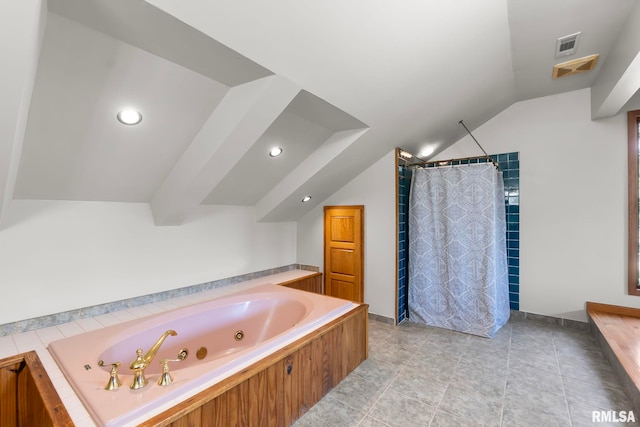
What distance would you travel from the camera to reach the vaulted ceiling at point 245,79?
1264 millimetres

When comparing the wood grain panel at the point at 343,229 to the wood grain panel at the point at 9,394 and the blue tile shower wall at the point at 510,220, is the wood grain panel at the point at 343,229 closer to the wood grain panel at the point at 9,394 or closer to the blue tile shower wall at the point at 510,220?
the blue tile shower wall at the point at 510,220

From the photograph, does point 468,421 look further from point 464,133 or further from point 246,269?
point 464,133

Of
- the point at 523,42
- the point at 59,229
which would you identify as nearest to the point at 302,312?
the point at 59,229

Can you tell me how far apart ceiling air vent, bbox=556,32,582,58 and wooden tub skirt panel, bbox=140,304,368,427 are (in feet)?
8.82

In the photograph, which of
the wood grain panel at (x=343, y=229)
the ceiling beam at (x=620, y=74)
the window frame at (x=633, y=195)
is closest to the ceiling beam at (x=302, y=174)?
the wood grain panel at (x=343, y=229)

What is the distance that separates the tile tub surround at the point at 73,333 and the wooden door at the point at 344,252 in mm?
1119

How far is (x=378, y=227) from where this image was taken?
343cm

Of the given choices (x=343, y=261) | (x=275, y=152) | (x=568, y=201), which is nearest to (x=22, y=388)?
(x=275, y=152)

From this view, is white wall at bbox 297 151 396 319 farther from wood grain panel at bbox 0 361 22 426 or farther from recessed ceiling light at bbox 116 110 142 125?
wood grain panel at bbox 0 361 22 426

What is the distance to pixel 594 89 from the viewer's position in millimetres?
2994

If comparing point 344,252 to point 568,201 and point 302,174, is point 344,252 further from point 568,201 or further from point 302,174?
point 568,201

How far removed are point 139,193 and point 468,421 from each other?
2905 millimetres

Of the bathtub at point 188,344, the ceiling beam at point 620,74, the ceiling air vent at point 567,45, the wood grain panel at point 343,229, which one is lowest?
the bathtub at point 188,344

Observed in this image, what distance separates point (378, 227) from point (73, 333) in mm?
2873
